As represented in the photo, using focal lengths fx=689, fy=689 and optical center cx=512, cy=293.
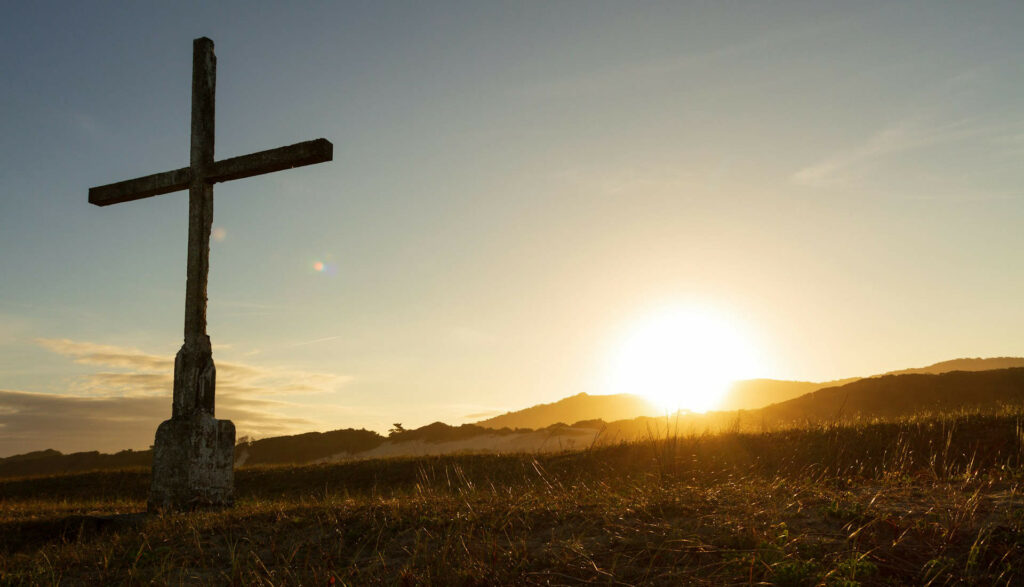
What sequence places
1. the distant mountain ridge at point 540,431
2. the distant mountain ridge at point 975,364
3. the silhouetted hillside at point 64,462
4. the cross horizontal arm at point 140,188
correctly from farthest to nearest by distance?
1. the distant mountain ridge at point 975,364
2. the silhouetted hillside at point 64,462
3. the distant mountain ridge at point 540,431
4. the cross horizontal arm at point 140,188

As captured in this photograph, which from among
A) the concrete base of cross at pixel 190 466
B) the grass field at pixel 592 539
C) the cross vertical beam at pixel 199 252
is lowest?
the grass field at pixel 592 539

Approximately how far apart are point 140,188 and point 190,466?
433 cm

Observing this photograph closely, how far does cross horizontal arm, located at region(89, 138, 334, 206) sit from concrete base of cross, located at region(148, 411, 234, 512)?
10.6 feet

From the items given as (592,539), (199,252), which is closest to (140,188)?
(199,252)

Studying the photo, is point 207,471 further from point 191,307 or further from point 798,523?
point 798,523

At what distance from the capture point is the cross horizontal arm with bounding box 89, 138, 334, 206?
872cm

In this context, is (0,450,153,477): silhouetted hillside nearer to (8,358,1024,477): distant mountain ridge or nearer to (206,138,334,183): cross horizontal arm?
(8,358,1024,477): distant mountain ridge

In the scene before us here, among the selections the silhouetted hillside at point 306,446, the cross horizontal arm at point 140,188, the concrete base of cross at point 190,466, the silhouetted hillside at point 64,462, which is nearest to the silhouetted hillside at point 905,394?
the silhouetted hillside at point 306,446

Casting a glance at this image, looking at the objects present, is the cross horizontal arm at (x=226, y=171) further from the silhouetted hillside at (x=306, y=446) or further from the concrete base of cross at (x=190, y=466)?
the silhouetted hillside at (x=306, y=446)

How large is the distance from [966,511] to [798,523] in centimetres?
106

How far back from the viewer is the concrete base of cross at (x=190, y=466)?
8.21 metres

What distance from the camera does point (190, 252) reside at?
9148 mm

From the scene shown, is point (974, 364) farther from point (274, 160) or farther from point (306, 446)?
point (274, 160)

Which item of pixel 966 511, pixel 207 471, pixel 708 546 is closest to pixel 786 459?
pixel 966 511
